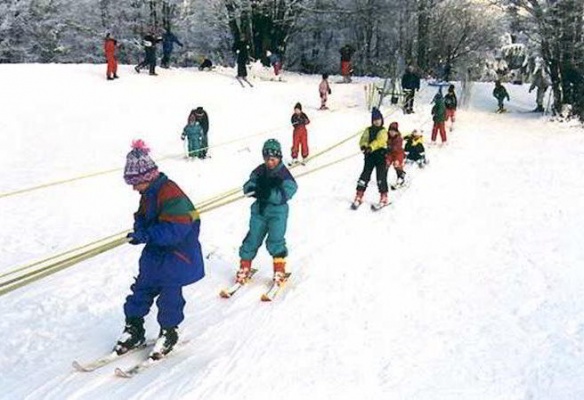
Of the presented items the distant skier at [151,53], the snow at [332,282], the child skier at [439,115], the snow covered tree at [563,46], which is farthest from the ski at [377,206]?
the distant skier at [151,53]

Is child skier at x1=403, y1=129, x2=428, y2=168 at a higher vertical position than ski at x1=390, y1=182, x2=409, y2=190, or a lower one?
higher

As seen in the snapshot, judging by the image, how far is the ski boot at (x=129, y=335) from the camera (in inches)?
239

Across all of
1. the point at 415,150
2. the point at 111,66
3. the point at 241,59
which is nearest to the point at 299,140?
the point at 415,150

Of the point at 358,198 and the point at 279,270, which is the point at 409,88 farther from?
the point at 279,270

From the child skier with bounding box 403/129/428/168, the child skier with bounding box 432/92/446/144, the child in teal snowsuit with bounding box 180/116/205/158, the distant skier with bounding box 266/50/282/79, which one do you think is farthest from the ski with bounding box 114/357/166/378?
the distant skier with bounding box 266/50/282/79

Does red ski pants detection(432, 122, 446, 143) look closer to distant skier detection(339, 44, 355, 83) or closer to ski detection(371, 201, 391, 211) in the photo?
ski detection(371, 201, 391, 211)

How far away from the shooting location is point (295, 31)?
41.7m

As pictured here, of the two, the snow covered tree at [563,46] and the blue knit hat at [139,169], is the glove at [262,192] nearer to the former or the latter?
the blue knit hat at [139,169]

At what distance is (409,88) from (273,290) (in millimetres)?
18194

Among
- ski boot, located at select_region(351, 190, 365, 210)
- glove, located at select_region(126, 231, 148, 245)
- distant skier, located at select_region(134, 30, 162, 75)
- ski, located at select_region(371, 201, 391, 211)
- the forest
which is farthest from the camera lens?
the forest

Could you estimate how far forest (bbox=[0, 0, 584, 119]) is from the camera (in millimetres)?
33812

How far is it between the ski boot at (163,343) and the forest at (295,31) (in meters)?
22.0

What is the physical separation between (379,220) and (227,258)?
9.17 ft

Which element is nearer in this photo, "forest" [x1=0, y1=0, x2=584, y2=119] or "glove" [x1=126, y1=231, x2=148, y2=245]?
"glove" [x1=126, y1=231, x2=148, y2=245]
